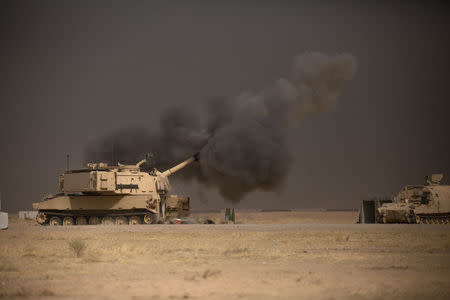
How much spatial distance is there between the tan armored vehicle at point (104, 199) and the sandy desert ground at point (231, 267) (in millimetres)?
11865

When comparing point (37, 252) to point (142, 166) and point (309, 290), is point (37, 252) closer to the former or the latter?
point (309, 290)

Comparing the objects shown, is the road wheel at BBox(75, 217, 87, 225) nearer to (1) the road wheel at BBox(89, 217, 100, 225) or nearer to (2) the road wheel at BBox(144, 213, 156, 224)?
(1) the road wheel at BBox(89, 217, 100, 225)

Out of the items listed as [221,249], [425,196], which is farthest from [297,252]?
[425,196]

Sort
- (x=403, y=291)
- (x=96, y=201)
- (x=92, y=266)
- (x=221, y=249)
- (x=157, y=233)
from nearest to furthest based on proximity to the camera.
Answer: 1. (x=403, y=291)
2. (x=92, y=266)
3. (x=221, y=249)
4. (x=157, y=233)
5. (x=96, y=201)

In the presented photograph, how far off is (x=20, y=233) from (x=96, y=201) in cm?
912

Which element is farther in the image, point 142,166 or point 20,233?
point 142,166

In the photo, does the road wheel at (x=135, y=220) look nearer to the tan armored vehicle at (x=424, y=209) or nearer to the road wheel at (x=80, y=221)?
the road wheel at (x=80, y=221)

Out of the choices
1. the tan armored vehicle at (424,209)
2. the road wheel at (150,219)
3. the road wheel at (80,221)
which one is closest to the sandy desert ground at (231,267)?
the tan armored vehicle at (424,209)

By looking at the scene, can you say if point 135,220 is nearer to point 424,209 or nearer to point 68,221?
point 68,221

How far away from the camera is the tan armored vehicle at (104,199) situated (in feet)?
117

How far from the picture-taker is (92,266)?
48.7ft

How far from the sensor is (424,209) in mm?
33312

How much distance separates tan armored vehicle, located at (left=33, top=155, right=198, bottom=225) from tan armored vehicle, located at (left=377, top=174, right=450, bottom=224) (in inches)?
532

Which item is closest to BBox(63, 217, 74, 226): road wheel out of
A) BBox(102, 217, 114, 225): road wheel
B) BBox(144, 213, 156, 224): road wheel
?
BBox(102, 217, 114, 225): road wheel
